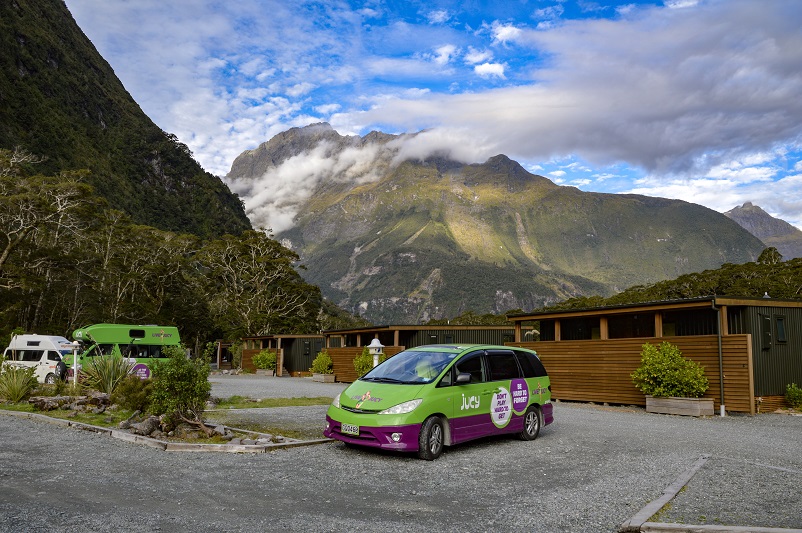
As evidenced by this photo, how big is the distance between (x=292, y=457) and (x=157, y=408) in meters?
3.17

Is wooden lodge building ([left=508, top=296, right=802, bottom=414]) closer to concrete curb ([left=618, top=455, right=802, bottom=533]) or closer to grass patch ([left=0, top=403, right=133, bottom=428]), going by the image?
concrete curb ([left=618, top=455, right=802, bottom=533])

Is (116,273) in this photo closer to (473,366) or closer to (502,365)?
(502,365)

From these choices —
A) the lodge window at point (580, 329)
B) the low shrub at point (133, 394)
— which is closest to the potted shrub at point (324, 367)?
the lodge window at point (580, 329)

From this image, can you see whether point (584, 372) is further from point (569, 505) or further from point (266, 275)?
point (266, 275)

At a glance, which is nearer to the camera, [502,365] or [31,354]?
[502,365]

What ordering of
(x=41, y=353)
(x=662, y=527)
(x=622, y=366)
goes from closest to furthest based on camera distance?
(x=662, y=527)
(x=622, y=366)
(x=41, y=353)

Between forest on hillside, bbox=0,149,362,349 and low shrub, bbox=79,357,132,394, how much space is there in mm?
23018

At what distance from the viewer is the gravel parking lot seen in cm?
548

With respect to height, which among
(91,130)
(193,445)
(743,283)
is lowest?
(193,445)

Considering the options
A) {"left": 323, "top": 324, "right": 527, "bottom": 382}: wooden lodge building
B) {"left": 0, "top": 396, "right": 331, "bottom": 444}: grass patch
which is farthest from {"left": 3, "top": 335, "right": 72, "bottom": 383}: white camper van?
{"left": 323, "top": 324, "right": 527, "bottom": 382}: wooden lodge building

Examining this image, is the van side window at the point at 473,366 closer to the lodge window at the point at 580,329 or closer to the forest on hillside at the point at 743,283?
the lodge window at the point at 580,329

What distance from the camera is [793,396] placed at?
1730 centimetres

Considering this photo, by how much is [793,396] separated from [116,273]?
1953 inches

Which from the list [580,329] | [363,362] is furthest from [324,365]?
[580,329]
